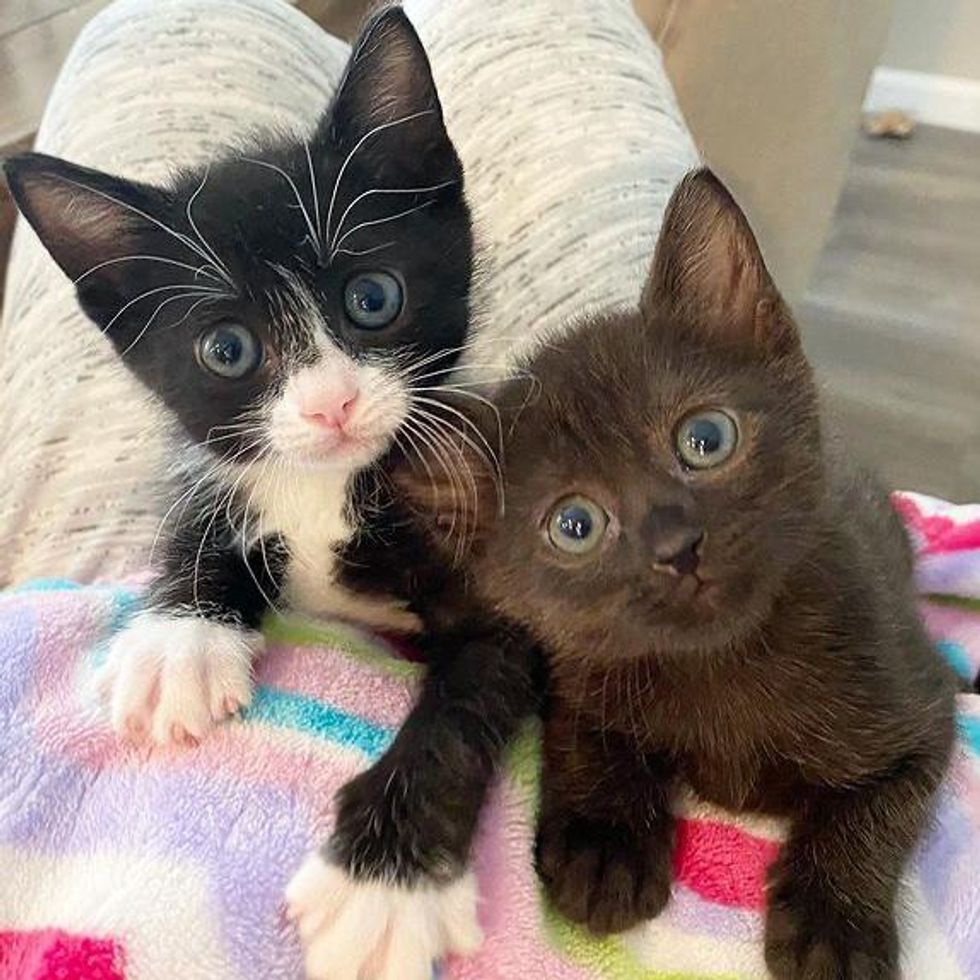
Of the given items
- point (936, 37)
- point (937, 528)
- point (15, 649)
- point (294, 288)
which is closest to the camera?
point (15, 649)

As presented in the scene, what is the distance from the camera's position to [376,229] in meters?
1.07

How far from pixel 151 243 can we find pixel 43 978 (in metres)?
0.61

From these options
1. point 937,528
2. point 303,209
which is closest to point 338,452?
point 303,209

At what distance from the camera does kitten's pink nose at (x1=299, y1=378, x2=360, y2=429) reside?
0.98 meters

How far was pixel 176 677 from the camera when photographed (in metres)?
0.93

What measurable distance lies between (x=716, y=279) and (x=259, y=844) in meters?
0.51

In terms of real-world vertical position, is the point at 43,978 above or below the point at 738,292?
below

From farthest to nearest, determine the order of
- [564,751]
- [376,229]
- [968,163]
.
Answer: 1. [968,163]
2. [376,229]
3. [564,751]

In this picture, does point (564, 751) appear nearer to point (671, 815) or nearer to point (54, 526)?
point (671, 815)

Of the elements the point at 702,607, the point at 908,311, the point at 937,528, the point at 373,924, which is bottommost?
the point at 908,311

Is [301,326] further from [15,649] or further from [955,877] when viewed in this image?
[955,877]

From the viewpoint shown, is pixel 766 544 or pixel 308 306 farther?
pixel 308 306

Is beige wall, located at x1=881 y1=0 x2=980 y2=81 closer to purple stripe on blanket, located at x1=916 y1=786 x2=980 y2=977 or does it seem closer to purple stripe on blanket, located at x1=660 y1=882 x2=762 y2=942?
purple stripe on blanket, located at x1=916 y1=786 x2=980 y2=977

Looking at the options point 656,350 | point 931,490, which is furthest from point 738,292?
point 931,490
